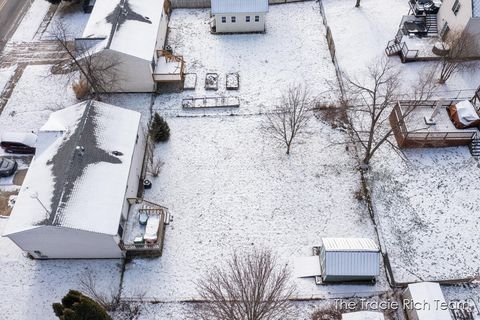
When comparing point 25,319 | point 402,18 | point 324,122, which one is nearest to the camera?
point 25,319

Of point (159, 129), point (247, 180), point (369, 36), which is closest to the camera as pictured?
point (247, 180)

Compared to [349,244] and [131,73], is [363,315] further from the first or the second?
[131,73]

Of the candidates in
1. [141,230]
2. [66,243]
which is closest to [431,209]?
[141,230]

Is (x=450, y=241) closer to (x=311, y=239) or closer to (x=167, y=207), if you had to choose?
(x=311, y=239)

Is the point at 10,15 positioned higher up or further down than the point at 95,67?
higher up

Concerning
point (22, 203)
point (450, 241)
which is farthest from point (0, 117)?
point (450, 241)

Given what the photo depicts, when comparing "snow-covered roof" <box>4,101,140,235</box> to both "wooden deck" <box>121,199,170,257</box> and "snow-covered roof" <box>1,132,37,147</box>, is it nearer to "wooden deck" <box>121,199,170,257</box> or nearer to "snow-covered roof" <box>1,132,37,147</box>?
"wooden deck" <box>121,199,170,257</box>

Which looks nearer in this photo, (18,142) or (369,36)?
(18,142)

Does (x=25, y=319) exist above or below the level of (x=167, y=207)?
below
